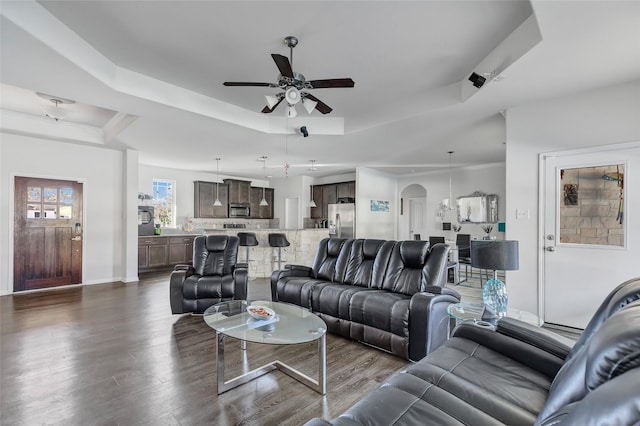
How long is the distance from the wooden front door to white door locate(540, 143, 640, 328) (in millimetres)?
7455

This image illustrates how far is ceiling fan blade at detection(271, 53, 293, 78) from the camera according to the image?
2.38 metres

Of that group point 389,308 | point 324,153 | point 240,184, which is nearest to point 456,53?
point 389,308

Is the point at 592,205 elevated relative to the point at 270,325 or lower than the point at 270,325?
elevated

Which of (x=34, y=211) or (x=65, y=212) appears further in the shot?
(x=65, y=212)

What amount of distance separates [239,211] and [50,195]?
4.60m

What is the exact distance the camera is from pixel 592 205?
3350 millimetres

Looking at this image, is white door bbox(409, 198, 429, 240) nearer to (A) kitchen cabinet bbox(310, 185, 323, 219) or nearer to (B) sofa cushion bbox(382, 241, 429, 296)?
(A) kitchen cabinet bbox(310, 185, 323, 219)

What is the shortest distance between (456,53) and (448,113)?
1.14 metres

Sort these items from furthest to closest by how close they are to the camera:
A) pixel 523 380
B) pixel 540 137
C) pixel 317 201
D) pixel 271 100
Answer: pixel 317 201 < pixel 540 137 < pixel 271 100 < pixel 523 380

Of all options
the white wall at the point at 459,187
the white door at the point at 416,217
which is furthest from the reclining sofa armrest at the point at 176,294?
the white door at the point at 416,217

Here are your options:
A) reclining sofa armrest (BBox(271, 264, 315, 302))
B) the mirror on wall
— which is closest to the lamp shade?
reclining sofa armrest (BBox(271, 264, 315, 302))

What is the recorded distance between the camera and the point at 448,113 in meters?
4.05

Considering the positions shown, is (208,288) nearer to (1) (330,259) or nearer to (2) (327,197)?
(1) (330,259)

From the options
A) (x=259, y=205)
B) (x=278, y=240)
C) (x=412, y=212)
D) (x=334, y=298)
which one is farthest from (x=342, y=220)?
(x=334, y=298)
